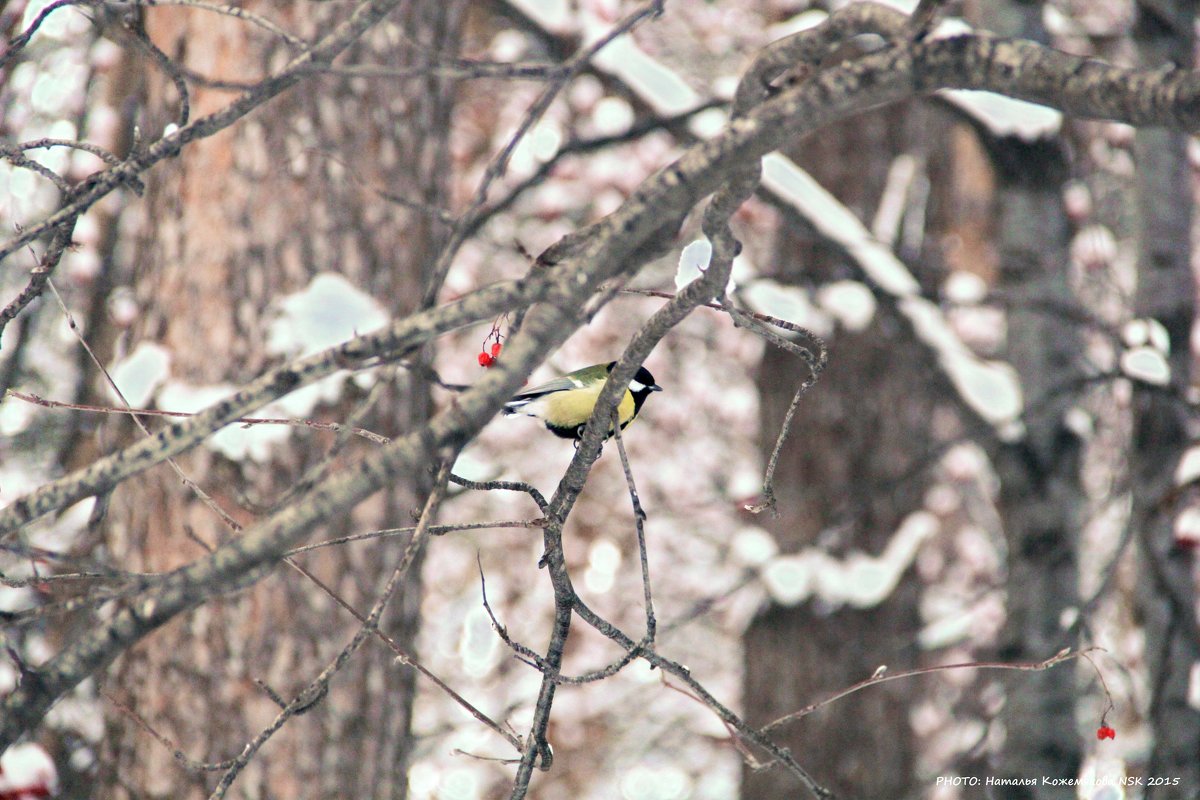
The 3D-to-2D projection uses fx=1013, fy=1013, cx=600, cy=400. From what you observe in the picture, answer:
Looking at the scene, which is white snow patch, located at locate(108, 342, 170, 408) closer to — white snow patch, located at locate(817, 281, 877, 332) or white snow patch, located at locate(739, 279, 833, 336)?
white snow patch, located at locate(739, 279, 833, 336)

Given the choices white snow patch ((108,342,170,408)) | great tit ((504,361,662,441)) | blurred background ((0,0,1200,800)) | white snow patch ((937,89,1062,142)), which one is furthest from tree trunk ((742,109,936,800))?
white snow patch ((108,342,170,408))

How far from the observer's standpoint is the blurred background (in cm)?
296

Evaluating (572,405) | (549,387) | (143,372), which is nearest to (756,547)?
→ (572,405)

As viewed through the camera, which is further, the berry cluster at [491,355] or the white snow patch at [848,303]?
the white snow patch at [848,303]

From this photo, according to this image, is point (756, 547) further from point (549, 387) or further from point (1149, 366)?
point (549, 387)

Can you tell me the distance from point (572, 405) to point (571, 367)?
437 centimetres

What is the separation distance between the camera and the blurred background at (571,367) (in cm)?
296

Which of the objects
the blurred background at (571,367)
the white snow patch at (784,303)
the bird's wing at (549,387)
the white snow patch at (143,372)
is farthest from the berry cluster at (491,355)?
the white snow patch at (784,303)

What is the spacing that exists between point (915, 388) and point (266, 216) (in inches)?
134

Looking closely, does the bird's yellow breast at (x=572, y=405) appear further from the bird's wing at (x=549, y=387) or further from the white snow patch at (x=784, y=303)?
the white snow patch at (x=784, y=303)

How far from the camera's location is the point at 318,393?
3.08 metres

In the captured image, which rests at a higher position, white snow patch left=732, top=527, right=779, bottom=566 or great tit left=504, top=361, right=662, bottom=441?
white snow patch left=732, top=527, right=779, bottom=566

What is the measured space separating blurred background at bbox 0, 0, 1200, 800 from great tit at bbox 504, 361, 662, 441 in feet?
0.91

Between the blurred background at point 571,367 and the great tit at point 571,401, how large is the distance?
279 millimetres
